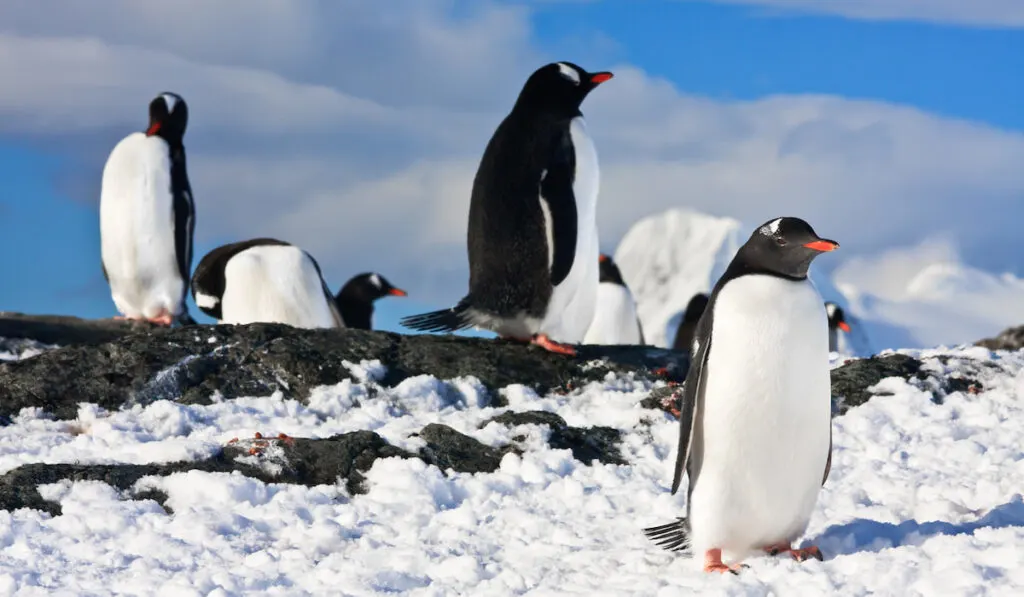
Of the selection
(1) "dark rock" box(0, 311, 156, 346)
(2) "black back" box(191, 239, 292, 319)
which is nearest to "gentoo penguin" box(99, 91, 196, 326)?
(1) "dark rock" box(0, 311, 156, 346)

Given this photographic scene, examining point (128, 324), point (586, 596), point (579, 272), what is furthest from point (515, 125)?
point (128, 324)

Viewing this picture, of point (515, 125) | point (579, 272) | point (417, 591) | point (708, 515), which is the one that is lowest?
point (417, 591)

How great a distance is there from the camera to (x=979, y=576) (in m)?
4.23

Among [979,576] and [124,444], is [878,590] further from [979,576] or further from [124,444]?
[124,444]

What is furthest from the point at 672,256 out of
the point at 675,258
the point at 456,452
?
the point at 456,452

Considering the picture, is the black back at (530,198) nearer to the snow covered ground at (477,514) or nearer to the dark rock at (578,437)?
the snow covered ground at (477,514)

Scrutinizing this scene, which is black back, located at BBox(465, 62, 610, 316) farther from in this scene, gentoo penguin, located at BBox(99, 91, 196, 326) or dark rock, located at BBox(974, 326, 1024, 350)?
dark rock, located at BBox(974, 326, 1024, 350)

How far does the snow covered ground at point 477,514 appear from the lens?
14.8 ft

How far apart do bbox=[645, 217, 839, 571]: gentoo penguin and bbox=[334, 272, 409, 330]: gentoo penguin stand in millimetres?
9118

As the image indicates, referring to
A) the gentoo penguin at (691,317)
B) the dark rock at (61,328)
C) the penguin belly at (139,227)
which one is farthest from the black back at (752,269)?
the gentoo penguin at (691,317)

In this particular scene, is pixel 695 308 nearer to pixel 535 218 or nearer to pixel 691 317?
pixel 691 317

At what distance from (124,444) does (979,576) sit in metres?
4.27

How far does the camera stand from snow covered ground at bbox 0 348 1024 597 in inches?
177

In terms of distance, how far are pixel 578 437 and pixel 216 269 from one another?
5181 millimetres
